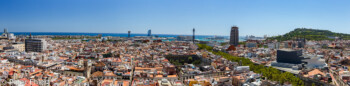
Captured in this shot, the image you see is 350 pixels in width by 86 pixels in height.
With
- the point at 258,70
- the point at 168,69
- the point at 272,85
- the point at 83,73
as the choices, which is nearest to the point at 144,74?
the point at 168,69

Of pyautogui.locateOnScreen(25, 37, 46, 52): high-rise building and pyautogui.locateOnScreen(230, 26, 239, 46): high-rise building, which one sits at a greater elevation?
pyautogui.locateOnScreen(230, 26, 239, 46): high-rise building

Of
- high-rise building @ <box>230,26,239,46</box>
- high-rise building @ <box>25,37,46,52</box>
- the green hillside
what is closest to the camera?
high-rise building @ <box>25,37,46,52</box>

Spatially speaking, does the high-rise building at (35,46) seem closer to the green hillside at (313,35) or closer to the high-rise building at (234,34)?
the high-rise building at (234,34)

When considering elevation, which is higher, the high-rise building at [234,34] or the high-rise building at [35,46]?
the high-rise building at [234,34]

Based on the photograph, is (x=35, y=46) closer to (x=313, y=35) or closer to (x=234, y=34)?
(x=234, y=34)

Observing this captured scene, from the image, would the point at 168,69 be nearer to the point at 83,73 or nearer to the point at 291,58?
the point at 83,73

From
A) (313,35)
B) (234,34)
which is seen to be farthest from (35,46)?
(313,35)

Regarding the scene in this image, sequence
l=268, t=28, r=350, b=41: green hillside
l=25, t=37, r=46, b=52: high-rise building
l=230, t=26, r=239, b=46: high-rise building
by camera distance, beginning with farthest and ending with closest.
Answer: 1. l=268, t=28, r=350, b=41: green hillside
2. l=230, t=26, r=239, b=46: high-rise building
3. l=25, t=37, r=46, b=52: high-rise building

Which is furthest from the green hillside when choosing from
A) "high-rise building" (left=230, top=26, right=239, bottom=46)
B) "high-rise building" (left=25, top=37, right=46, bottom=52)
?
"high-rise building" (left=25, top=37, right=46, bottom=52)

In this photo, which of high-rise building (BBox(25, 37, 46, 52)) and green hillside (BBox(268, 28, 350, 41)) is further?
green hillside (BBox(268, 28, 350, 41))

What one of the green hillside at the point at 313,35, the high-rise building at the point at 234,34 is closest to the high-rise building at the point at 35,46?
the high-rise building at the point at 234,34

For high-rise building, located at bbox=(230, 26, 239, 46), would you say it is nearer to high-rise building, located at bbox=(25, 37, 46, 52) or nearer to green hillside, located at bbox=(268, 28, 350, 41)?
green hillside, located at bbox=(268, 28, 350, 41)
